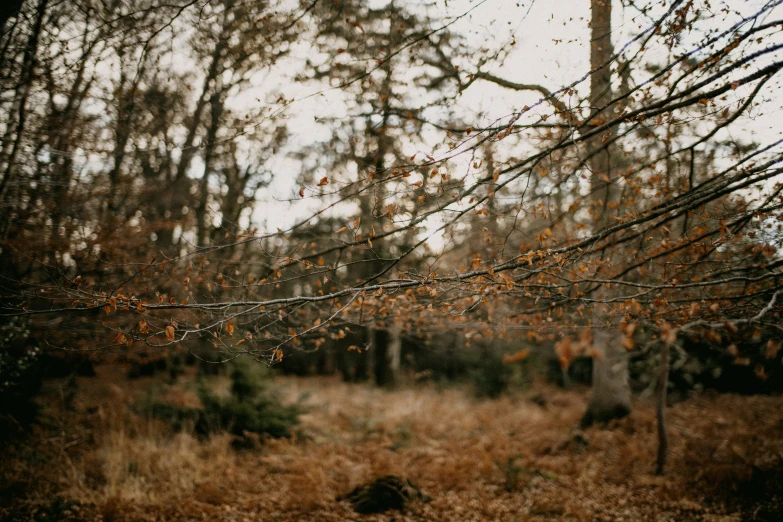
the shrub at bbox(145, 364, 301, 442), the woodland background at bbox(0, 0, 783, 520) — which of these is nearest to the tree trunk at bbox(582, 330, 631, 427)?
the woodland background at bbox(0, 0, 783, 520)

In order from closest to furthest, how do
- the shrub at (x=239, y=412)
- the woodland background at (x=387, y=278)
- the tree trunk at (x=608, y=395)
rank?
1. the woodland background at (x=387, y=278)
2. the shrub at (x=239, y=412)
3. the tree trunk at (x=608, y=395)

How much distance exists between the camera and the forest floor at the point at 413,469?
457 cm

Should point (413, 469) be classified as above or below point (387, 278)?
below

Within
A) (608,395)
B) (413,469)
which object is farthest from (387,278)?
(608,395)

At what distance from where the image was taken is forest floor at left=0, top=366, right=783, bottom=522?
4566mm

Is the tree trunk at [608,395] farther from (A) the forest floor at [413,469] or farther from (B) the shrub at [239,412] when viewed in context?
(B) the shrub at [239,412]

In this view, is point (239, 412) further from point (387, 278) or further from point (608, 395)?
point (608, 395)

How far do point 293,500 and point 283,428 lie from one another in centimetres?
208

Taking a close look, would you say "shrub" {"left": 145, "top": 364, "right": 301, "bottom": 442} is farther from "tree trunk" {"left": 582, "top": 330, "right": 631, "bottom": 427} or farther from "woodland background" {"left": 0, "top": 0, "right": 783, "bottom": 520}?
"tree trunk" {"left": 582, "top": 330, "right": 631, "bottom": 427}

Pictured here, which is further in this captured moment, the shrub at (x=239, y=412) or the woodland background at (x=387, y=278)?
the shrub at (x=239, y=412)

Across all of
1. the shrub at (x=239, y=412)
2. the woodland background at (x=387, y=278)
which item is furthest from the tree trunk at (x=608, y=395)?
the shrub at (x=239, y=412)

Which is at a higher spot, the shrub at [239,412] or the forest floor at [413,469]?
the shrub at [239,412]

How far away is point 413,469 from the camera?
19.1 feet

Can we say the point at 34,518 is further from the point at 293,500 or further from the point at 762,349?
the point at 762,349
